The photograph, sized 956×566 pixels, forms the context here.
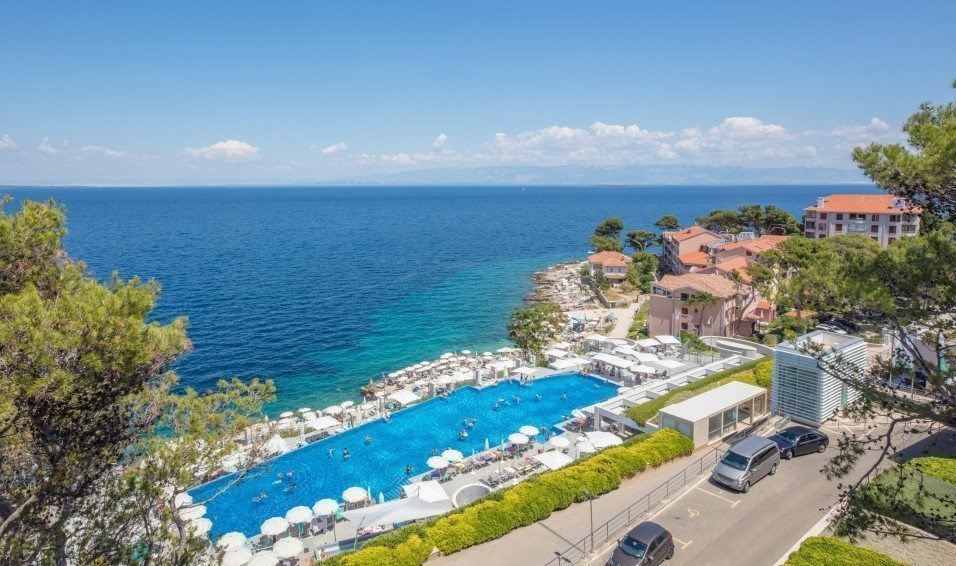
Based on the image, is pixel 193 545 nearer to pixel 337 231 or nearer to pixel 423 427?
pixel 423 427

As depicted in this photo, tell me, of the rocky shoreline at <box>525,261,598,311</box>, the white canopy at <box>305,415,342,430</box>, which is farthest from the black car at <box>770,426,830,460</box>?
the rocky shoreline at <box>525,261,598,311</box>

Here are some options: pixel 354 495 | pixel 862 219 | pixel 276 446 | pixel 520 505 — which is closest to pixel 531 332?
pixel 276 446

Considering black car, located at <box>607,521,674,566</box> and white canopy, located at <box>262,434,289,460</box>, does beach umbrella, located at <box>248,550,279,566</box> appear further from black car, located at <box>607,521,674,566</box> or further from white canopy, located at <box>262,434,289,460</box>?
black car, located at <box>607,521,674,566</box>

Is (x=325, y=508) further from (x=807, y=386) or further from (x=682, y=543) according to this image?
(x=807, y=386)

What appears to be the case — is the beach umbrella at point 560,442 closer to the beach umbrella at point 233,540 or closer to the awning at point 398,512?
the awning at point 398,512

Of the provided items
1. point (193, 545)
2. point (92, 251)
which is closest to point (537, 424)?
point (193, 545)

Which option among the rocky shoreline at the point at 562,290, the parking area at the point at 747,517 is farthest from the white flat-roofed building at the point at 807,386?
the rocky shoreline at the point at 562,290
